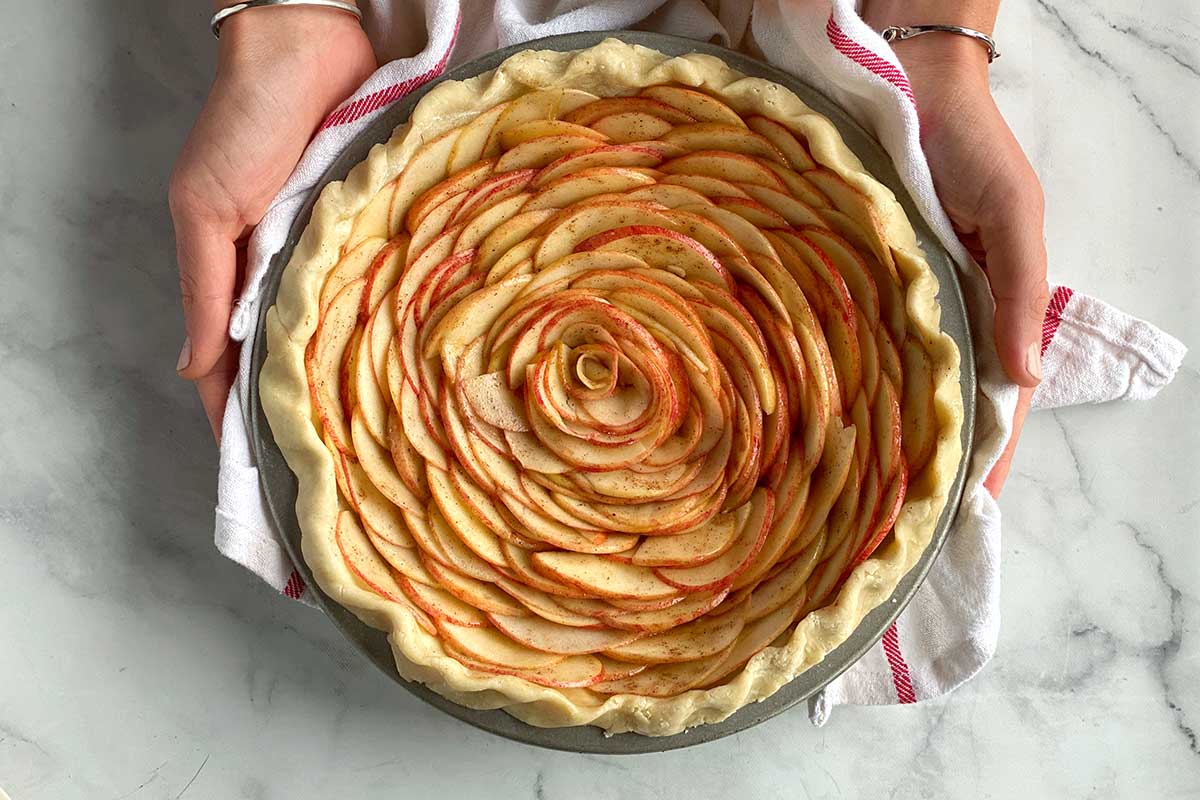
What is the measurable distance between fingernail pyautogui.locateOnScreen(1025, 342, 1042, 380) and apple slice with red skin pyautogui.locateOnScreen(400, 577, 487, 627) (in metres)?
0.98

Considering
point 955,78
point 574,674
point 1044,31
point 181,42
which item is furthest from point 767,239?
point 181,42

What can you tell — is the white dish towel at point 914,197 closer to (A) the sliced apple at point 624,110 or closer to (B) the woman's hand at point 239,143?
(B) the woman's hand at point 239,143

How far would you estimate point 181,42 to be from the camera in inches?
92.4

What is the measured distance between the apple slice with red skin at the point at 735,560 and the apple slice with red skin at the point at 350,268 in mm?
693

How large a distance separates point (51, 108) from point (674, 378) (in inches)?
55.2

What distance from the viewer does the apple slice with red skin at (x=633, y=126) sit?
1941 mm

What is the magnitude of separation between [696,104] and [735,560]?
748 millimetres

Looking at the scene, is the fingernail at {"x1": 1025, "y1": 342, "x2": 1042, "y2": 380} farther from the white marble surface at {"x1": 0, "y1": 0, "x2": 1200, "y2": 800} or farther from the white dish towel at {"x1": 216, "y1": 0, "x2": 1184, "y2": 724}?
the white marble surface at {"x1": 0, "y1": 0, "x2": 1200, "y2": 800}

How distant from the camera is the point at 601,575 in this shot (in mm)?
1914

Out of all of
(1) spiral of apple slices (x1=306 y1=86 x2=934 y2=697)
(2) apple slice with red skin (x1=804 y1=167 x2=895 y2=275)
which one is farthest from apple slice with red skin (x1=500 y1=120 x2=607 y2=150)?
(2) apple slice with red skin (x1=804 y1=167 x2=895 y2=275)

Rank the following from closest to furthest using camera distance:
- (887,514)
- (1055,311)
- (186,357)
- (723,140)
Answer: (887,514) → (723,140) → (186,357) → (1055,311)

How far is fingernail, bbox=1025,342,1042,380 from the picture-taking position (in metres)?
1.91

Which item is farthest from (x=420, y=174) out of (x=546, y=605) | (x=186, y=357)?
(x=546, y=605)

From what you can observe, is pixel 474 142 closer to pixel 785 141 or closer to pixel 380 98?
pixel 380 98
